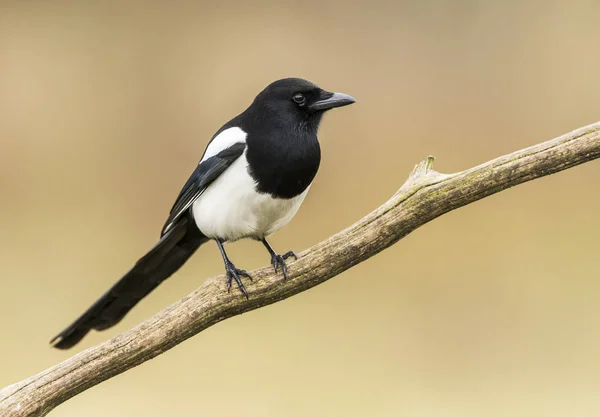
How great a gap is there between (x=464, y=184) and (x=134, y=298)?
78cm

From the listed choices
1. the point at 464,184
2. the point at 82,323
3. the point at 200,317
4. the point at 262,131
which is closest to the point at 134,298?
the point at 82,323

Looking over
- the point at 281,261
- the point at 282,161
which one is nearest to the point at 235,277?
the point at 281,261

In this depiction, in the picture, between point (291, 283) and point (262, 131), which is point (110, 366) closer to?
point (291, 283)

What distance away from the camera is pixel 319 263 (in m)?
1.42

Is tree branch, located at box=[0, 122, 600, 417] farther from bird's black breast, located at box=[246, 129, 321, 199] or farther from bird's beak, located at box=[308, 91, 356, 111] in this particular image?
bird's beak, located at box=[308, 91, 356, 111]

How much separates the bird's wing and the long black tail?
0.12 feet

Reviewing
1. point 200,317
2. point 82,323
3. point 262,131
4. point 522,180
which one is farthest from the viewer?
point 82,323

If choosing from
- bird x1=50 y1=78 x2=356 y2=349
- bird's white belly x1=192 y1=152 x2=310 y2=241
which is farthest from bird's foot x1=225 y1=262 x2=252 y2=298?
bird's white belly x1=192 y1=152 x2=310 y2=241

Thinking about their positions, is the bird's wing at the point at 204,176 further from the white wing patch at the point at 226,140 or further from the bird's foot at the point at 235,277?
the bird's foot at the point at 235,277

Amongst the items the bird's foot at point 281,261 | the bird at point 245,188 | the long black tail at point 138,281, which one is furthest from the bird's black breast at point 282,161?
the long black tail at point 138,281

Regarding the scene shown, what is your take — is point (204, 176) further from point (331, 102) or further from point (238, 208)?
point (331, 102)

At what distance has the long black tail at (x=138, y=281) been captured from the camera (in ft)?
5.51

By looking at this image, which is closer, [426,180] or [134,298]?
[426,180]

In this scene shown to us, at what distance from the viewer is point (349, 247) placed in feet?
4.59
